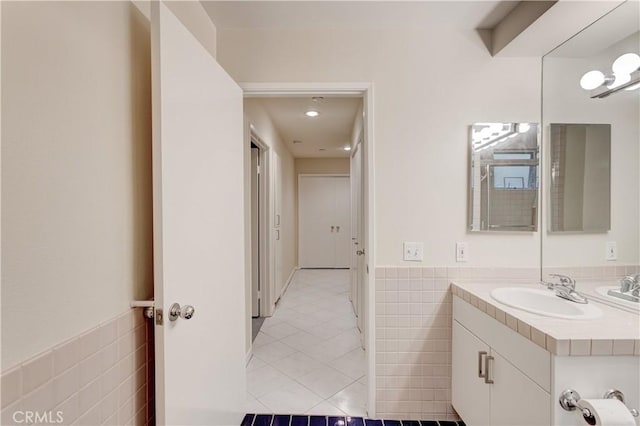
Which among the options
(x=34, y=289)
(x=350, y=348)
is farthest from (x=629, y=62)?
(x=350, y=348)

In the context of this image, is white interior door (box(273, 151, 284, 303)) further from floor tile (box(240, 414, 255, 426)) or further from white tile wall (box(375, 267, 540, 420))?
white tile wall (box(375, 267, 540, 420))

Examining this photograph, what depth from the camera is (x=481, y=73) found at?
1.73 meters

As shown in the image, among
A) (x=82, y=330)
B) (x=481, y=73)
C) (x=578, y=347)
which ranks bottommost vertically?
(x=578, y=347)

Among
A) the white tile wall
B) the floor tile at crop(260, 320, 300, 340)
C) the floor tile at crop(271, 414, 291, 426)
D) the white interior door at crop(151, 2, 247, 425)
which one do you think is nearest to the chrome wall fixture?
the white tile wall

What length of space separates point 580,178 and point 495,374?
1129 millimetres

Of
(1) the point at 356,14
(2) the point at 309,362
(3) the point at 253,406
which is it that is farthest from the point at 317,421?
(1) the point at 356,14

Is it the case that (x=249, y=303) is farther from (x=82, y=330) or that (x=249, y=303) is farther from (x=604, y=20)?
(x=604, y=20)

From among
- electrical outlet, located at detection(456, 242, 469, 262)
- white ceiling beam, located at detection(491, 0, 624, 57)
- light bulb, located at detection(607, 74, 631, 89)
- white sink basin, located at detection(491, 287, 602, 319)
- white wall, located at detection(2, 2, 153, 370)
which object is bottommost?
white sink basin, located at detection(491, 287, 602, 319)

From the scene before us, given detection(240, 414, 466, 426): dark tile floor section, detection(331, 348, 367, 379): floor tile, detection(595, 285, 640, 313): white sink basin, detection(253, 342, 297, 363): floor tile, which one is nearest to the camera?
detection(595, 285, 640, 313): white sink basin

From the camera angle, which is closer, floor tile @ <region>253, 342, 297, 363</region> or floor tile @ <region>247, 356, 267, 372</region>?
floor tile @ <region>247, 356, 267, 372</region>

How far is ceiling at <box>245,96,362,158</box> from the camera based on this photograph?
293 cm

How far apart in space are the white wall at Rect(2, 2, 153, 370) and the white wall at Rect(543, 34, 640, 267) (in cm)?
206

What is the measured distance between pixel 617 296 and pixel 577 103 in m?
1.00

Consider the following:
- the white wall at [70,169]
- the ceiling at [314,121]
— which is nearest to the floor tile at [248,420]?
the white wall at [70,169]
